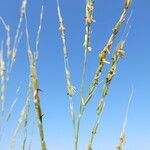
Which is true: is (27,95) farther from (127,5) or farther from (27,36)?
(127,5)

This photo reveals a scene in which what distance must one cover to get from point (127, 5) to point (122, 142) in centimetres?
65

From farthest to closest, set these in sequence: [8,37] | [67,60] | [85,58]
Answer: [8,37]
[67,60]
[85,58]

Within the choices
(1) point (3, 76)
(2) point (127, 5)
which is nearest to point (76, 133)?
(2) point (127, 5)

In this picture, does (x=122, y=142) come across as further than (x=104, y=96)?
Yes

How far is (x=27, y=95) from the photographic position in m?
2.25

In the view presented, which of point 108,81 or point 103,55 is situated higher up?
point 103,55

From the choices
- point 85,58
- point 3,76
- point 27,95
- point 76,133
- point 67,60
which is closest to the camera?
point 76,133

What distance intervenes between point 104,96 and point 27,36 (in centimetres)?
43

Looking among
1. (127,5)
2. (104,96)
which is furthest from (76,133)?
(127,5)

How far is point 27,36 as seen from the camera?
1.58 metres

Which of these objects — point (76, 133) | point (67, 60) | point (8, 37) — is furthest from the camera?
point (8, 37)

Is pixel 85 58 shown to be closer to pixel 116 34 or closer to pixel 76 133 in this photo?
pixel 116 34

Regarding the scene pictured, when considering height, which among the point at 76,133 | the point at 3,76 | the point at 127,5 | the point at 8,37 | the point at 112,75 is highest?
the point at 8,37

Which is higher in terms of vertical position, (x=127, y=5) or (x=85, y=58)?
(x=127, y=5)
